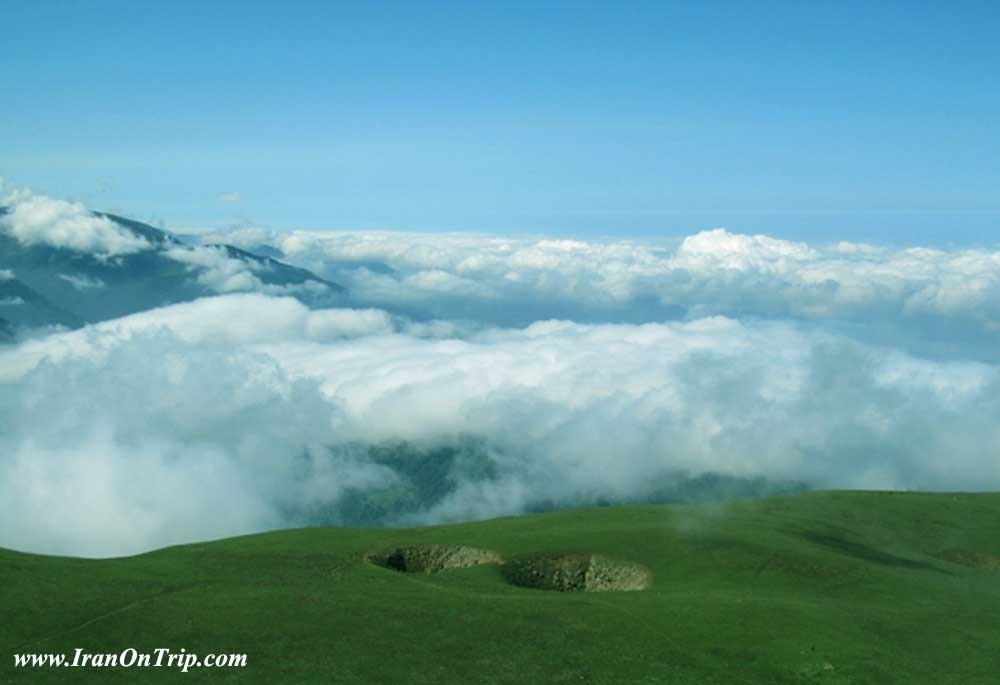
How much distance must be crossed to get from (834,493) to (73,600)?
8754 centimetres

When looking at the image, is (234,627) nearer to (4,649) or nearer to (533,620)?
(4,649)

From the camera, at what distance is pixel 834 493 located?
334 ft

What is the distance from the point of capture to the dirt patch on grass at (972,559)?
7188 cm

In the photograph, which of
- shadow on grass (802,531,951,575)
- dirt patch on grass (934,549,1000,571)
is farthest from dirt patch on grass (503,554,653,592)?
dirt patch on grass (934,549,1000,571)

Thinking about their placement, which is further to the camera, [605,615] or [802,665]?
[605,615]

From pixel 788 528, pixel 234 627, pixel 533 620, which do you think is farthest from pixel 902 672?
pixel 788 528

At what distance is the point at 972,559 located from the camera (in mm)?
73125

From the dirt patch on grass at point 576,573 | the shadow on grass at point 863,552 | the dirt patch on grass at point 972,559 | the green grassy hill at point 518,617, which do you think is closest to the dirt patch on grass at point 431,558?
the green grassy hill at point 518,617

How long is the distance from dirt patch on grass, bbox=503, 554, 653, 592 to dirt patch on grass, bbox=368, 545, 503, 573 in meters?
3.78

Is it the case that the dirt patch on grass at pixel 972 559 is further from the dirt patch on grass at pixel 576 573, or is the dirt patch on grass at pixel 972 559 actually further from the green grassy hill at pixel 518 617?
the dirt patch on grass at pixel 576 573

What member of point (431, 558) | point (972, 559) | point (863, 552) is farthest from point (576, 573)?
point (972, 559)

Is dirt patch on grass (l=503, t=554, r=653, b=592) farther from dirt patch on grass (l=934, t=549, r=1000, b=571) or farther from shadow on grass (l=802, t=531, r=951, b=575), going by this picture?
dirt patch on grass (l=934, t=549, r=1000, b=571)

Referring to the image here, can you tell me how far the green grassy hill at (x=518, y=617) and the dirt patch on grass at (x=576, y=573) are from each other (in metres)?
1.86

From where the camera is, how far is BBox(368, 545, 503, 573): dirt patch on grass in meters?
65.4
